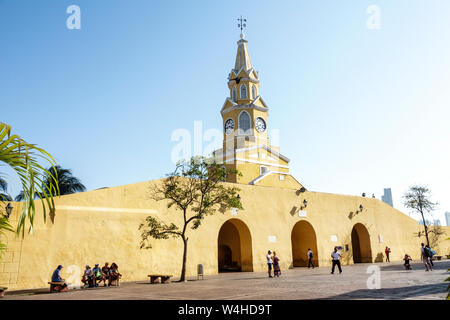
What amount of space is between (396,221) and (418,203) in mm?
5787

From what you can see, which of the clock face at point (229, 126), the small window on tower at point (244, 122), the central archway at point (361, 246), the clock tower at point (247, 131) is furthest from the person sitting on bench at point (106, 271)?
the clock face at point (229, 126)

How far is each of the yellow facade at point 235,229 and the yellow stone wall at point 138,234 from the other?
0.04 meters

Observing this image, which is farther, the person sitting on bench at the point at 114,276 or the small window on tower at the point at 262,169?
the small window on tower at the point at 262,169

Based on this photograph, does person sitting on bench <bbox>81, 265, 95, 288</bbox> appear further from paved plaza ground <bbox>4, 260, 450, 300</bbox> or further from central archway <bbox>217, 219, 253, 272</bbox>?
central archway <bbox>217, 219, 253, 272</bbox>

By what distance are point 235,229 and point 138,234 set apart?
29.6 ft

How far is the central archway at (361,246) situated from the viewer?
92.3ft

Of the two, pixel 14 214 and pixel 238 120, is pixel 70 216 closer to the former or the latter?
pixel 14 214

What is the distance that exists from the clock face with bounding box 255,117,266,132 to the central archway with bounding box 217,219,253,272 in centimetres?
1552

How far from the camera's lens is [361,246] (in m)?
28.8

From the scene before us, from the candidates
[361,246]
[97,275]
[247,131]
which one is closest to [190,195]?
[97,275]

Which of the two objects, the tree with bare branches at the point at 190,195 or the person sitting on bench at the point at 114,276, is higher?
the tree with bare branches at the point at 190,195

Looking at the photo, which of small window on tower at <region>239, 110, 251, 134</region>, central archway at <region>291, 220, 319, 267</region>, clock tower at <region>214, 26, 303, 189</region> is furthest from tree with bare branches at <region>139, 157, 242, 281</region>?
small window on tower at <region>239, 110, 251, 134</region>

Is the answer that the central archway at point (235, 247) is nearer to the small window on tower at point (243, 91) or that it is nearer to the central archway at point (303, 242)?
the central archway at point (303, 242)

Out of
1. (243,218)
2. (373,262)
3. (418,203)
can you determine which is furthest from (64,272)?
(418,203)
